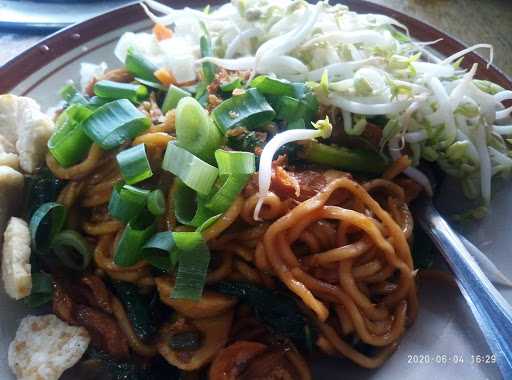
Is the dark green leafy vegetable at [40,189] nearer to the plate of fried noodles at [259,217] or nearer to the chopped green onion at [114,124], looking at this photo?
the plate of fried noodles at [259,217]

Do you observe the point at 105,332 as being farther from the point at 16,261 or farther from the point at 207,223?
the point at 207,223

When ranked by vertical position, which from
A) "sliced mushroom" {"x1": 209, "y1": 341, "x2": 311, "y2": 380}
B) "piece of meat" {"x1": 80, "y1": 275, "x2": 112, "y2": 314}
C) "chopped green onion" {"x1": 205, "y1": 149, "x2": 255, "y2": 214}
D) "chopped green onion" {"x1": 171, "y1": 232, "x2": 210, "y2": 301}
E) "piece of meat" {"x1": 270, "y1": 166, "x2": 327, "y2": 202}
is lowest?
"sliced mushroom" {"x1": 209, "y1": 341, "x2": 311, "y2": 380}

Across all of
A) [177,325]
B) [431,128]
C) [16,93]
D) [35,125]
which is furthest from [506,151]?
[16,93]

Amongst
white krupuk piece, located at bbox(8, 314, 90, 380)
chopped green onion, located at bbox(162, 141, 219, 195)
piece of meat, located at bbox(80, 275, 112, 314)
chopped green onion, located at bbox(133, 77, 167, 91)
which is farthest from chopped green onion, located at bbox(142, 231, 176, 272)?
chopped green onion, located at bbox(133, 77, 167, 91)

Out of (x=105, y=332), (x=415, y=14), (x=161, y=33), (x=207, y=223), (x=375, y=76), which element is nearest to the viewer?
(x=207, y=223)

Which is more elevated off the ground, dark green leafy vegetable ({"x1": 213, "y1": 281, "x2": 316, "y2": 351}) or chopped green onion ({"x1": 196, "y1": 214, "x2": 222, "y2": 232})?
chopped green onion ({"x1": 196, "y1": 214, "x2": 222, "y2": 232})

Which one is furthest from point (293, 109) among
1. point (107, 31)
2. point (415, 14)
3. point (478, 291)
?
point (415, 14)

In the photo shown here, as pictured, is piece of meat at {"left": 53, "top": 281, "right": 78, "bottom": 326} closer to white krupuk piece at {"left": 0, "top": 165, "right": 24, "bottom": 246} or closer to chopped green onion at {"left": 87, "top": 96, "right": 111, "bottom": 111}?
white krupuk piece at {"left": 0, "top": 165, "right": 24, "bottom": 246}
